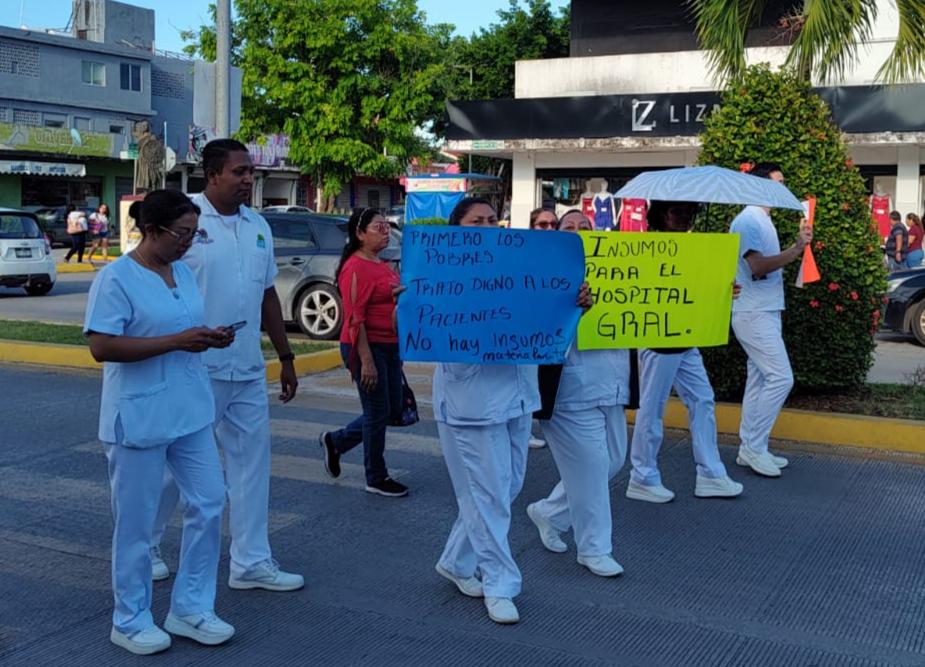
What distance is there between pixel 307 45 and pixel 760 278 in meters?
33.9

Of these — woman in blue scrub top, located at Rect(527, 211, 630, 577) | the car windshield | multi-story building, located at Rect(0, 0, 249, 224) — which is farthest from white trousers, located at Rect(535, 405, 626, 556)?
multi-story building, located at Rect(0, 0, 249, 224)

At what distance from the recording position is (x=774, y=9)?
25.2 metres

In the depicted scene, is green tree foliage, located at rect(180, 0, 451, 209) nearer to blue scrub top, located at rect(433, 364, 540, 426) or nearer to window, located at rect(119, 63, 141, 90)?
window, located at rect(119, 63, 141, 90)

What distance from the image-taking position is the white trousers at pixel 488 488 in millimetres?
4441

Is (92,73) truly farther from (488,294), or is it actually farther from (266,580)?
(488,294)

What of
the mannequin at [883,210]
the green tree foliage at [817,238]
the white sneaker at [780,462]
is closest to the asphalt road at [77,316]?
the green tree foliage at [817,238]

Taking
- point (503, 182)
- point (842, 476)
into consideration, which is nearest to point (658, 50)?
point (503, 182)

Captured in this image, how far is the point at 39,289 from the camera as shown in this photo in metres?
21.1

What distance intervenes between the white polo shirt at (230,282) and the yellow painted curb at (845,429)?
4.65m

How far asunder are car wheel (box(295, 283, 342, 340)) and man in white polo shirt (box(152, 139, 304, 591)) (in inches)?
346

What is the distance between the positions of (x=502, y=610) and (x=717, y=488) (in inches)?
94.7

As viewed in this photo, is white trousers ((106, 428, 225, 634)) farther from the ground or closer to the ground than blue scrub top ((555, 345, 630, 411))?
closer to the ground

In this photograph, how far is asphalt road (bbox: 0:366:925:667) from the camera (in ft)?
13.8

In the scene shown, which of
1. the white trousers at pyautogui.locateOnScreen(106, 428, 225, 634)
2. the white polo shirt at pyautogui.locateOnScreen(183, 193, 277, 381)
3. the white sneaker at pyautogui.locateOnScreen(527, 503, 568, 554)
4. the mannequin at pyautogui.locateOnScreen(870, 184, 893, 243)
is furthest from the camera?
the mannequin at pyautogui.locateOnScreen(870, 184, 893, 243)
